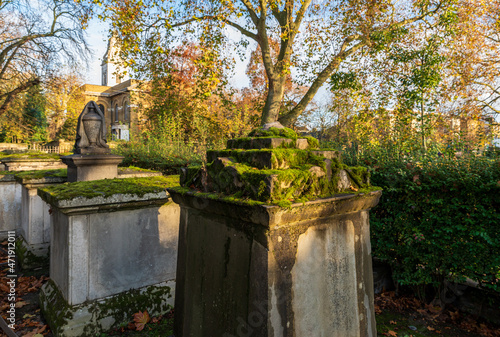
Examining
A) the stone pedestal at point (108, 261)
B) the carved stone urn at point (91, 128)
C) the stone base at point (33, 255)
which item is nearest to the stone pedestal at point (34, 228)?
the stone base at point (33, 255)

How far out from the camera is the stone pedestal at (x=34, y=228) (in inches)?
202

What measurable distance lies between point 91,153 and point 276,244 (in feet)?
16.8

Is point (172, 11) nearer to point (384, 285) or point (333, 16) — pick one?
point (333, 16)

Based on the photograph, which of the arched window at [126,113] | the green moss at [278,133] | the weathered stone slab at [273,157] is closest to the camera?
the weathered stone slab at [273,157]

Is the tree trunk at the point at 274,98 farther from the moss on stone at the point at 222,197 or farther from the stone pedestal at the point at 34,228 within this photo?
the moss on stone at the point at 222,197

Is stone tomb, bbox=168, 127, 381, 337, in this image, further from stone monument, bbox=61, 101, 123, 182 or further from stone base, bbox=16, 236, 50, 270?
stone base, bbox=16, 236, 50, 270

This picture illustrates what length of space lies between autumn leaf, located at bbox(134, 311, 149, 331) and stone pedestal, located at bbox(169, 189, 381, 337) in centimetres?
146

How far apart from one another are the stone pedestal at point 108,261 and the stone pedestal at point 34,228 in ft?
6.68

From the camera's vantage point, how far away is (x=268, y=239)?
1.42m

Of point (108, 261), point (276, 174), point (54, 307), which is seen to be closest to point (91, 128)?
point (108, 261)

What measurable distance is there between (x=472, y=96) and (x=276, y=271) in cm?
1748

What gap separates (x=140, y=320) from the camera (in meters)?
3.26

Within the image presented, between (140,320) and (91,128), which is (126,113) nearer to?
(91,128)

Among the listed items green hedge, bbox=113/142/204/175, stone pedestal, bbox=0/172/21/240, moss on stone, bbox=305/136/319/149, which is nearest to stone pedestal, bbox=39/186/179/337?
moss on stone, bbox=305/136/319/149
